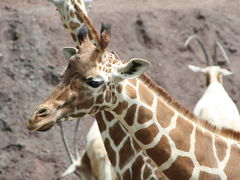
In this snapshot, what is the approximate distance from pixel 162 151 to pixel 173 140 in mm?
147

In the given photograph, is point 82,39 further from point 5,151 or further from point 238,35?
point 238,35

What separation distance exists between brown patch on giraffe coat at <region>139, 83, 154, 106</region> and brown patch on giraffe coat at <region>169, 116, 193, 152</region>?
332mm

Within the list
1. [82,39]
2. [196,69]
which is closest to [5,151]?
[196,69]

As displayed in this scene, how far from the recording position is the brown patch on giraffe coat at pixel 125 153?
8883 mm

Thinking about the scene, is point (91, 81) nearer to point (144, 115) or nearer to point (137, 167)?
point (144, 115)

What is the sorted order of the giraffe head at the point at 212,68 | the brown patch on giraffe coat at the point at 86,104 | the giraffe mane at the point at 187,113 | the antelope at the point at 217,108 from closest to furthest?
the brown patch on giraffe coat at the point at 86,104 < the giraffe mane at the point at 187,113 < the antelope at the point at 217,108 < the giraffe head at the point at 212,68

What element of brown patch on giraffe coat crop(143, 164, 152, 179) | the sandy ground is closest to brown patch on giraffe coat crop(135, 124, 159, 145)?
brown patch on giraffe coat crop(143, 164, 152, 179)

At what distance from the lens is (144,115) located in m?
7.46

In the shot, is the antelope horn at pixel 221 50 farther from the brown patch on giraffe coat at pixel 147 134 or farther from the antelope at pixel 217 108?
the brown patch on giraffe coat at pixel 147 134

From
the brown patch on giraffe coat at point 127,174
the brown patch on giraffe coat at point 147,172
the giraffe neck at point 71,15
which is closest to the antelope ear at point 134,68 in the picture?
the brown patch on giraffe coat at point 147,172

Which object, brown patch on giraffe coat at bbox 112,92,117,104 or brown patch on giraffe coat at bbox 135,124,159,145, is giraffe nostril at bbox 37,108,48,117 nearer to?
brown patch on giraffe coat at bbox 112,92,117,104

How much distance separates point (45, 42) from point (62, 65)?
2.24ft

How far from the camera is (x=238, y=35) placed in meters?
19.2

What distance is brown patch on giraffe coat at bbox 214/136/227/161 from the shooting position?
7461 mm
